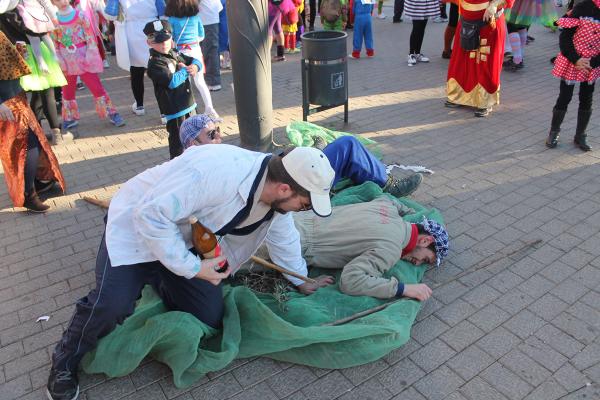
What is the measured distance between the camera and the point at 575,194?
4.32 m

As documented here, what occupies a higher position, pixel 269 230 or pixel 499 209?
pixel 269 230

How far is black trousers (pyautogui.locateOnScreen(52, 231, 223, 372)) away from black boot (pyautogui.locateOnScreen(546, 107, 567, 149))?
13.5ft

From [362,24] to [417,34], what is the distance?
102cm

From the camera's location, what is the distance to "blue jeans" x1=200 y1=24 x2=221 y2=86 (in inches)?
301

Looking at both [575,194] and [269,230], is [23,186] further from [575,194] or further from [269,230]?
[575,194]

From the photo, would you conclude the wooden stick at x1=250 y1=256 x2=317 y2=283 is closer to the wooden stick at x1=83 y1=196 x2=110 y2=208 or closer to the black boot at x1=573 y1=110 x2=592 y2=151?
the wooden stick at x1=83 y1=196 x2=110 y2=208

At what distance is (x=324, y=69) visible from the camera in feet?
18.8

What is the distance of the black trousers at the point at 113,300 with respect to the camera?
242 cm

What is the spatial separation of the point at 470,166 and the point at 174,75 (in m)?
3.06

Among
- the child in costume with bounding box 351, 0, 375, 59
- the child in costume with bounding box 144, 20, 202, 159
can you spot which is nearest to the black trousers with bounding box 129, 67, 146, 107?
the child in costume with bounding box 144, 20, 202, 159

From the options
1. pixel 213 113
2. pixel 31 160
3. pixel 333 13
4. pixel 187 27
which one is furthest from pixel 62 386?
pixel 333 13

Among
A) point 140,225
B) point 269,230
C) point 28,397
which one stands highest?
point 140,225

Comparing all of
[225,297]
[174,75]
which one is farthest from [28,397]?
[174,75]

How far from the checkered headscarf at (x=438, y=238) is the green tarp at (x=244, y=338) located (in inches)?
24.0
